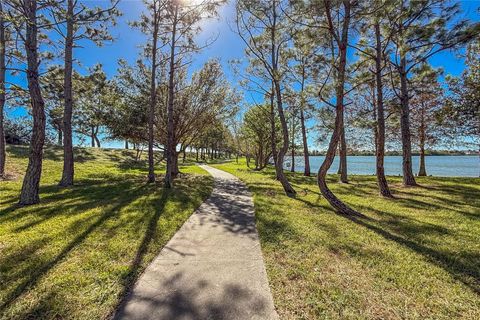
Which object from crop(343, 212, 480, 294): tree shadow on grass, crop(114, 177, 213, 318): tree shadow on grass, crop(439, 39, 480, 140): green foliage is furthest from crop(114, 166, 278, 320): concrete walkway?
crop(439, 39, 480, 140): green foliage

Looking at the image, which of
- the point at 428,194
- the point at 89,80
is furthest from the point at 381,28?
the point at 89,80

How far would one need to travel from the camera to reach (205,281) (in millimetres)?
3092

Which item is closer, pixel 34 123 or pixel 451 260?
pixel 451 260

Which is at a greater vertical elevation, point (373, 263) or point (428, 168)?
point (373, 263)

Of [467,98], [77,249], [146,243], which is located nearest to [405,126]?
[467,98]

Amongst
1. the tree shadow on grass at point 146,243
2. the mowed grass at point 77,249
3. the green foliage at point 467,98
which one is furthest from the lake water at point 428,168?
the mowed grass at point 77,249

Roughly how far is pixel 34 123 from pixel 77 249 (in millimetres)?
5303

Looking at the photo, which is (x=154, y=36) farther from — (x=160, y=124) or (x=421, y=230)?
(x=421, y=230)

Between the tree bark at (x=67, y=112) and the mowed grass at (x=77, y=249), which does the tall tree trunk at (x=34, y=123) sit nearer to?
the mowed grass at (x=77, y=249)

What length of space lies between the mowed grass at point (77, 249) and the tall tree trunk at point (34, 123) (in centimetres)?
46

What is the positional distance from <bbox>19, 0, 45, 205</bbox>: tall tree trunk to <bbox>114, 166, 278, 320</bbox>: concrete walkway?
17.8ft

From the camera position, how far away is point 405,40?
8453mm

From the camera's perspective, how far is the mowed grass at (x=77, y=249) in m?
2.59

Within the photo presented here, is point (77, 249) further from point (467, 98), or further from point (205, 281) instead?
point (467, 98)
